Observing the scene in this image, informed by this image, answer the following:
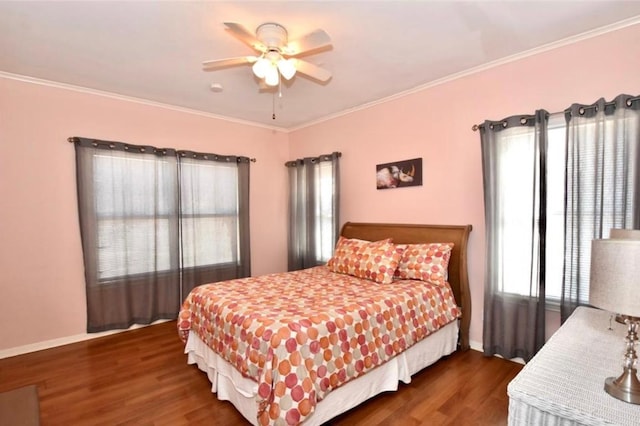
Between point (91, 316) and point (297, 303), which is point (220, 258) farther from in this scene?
point (297, 303)

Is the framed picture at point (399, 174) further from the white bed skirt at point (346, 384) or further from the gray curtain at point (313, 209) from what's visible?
the white bed skirt at point (346, 384)

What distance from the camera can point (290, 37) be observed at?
226 cm

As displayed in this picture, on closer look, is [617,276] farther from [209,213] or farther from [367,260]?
[209,213]

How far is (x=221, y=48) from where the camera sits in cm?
245

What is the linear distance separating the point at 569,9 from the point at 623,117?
0.79 meters

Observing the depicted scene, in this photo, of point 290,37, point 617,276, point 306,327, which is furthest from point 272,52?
point 617,276

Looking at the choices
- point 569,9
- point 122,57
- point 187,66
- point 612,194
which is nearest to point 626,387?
point 612,194

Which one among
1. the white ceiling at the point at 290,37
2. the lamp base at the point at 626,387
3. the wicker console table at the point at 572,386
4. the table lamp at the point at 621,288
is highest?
the white ceiling at the point at 290,37

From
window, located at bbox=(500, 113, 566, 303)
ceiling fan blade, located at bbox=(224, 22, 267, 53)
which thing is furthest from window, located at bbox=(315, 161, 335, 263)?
ceiling fan blade, located at bbox=(224, 22, 267, 53)

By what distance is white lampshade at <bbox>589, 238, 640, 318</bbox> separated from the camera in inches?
38.3

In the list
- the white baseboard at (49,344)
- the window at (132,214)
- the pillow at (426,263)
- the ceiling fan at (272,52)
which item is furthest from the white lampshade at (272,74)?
the white baseboard at (49,344)

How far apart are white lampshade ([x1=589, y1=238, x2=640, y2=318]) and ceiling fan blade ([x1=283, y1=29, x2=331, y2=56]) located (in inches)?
65.8

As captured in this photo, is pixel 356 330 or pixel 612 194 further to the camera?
pixel 612 194

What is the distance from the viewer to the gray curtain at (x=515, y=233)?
2.44m
